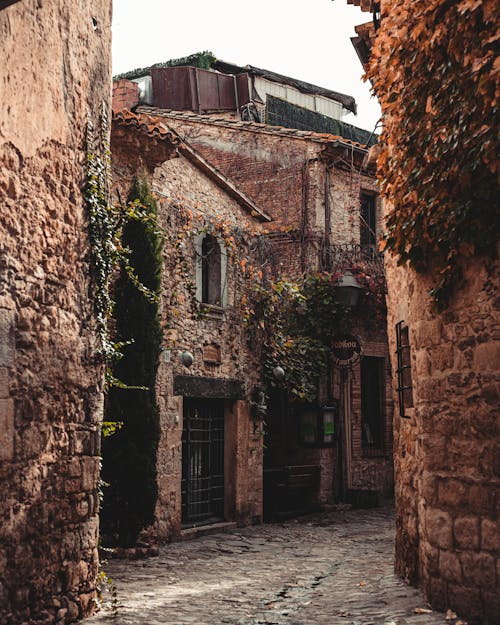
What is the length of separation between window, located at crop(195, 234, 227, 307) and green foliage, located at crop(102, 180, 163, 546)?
7.15 feet

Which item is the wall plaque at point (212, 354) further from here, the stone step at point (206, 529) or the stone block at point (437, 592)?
the stone block at point (437, 592)

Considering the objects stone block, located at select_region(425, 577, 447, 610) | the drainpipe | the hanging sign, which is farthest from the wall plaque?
stone block, located at select_region(425, 577, 447, 610)

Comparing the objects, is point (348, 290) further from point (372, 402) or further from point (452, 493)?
point (452, 493)

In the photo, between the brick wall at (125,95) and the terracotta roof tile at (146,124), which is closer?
the terracotta roof tile at (146,124)

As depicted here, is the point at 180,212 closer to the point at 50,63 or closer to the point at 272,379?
the point at 272,379

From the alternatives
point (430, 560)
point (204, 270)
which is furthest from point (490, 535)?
point (204, 270)

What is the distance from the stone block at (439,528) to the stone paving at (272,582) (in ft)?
1.58

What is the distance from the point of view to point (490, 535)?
17.8ft

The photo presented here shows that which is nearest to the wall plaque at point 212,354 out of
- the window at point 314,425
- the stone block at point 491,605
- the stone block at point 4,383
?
the window at point 314,425

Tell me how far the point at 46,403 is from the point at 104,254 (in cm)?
157

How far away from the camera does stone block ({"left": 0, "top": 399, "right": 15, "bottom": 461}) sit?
511cm

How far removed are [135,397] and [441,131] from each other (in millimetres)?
5838

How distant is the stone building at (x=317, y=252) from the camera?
599 inches

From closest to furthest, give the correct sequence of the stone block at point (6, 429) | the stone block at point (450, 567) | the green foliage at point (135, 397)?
the stone block at point (6, 429) < the stone block at point (450, 567) < the green foliage at point (135, 397)
